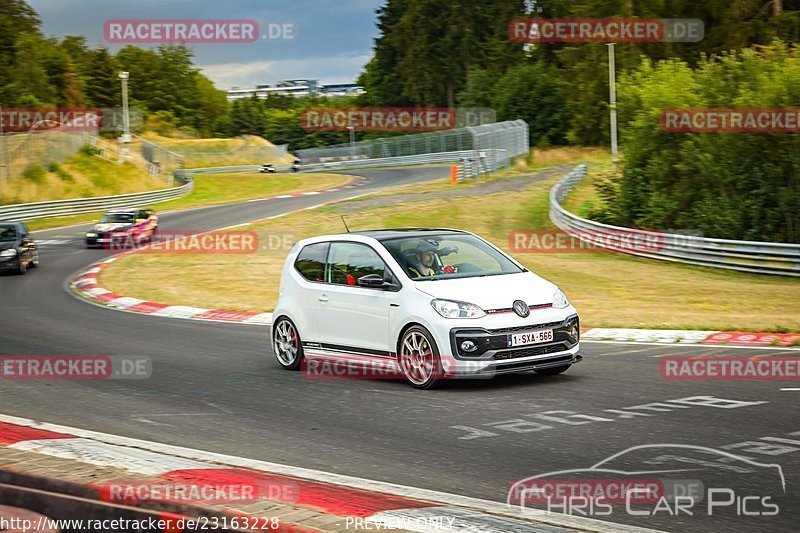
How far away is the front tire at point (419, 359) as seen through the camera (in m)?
10.1

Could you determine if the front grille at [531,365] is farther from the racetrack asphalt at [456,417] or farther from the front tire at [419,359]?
the front tire at [419,359]

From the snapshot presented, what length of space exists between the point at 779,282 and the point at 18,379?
18.3 meters

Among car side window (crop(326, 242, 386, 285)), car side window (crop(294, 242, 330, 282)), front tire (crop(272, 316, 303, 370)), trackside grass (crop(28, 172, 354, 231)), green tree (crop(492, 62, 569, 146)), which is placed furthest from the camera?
green tree (crop(492, 62, 569, 146))

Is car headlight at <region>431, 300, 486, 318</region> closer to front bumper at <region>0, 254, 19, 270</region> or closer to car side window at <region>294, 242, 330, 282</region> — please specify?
car side window at <region>294, 242, 330, 282</region>

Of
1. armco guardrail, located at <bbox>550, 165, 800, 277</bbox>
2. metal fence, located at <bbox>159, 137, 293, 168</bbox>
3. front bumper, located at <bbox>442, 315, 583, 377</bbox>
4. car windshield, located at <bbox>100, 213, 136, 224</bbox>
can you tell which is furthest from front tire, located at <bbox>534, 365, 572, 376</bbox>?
metal fence, located at <bbox>159, 137, 293, 168</bbox>

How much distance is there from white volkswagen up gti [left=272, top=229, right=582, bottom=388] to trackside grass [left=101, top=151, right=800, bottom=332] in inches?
195

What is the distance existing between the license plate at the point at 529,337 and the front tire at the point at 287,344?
3.00m

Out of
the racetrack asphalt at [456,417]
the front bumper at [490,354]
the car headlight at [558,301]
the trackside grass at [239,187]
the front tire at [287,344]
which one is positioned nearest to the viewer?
the racetrack asphalt at [456,417]

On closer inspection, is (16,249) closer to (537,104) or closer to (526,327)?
(526,327)

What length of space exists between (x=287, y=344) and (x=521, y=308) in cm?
333

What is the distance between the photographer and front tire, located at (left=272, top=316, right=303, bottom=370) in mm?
11953

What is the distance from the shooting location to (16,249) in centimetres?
2823

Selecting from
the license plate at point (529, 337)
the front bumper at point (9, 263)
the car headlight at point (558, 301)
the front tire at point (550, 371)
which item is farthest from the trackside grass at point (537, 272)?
the license plate at point (529, 337)

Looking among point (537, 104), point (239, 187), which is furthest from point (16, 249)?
point (537, 104)
